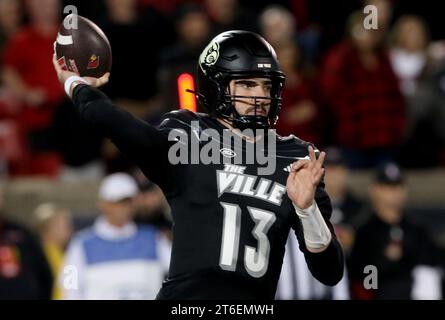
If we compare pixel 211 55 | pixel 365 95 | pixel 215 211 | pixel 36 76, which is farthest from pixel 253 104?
pixel 36 76

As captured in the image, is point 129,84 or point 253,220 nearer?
point 253,220

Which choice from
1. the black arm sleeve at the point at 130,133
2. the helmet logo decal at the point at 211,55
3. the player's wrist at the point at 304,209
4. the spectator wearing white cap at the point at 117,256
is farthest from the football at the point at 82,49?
the spectator wearing white cap at the point at 117,256

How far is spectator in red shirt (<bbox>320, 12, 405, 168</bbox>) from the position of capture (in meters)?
10.7

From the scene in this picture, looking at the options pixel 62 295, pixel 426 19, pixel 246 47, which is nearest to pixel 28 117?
pixel 62 295

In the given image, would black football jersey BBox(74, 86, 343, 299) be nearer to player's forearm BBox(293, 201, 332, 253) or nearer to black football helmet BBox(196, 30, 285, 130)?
player's forearm BBox(293, 201, 332, 253)

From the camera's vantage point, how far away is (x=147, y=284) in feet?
28.3

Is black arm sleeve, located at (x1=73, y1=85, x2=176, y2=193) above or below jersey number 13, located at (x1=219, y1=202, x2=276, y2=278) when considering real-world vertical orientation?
above

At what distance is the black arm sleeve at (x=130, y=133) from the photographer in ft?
15.6

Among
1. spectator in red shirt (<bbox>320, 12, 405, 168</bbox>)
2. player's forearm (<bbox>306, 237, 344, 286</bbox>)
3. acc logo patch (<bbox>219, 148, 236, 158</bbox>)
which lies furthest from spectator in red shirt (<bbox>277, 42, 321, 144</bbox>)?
player's forearm (<bbox>306, 237, 344, 286</bbox>)

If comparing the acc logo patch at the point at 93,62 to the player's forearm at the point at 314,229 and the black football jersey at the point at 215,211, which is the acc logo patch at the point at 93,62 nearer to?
Answer: the black football jersey at the point at 215,211

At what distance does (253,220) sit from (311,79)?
21.0 feet

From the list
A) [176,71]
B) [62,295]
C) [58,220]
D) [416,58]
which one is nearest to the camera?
[62,295]

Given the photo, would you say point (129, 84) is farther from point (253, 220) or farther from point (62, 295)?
point (253, 220)

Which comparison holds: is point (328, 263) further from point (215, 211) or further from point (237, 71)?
point (237, 71)
